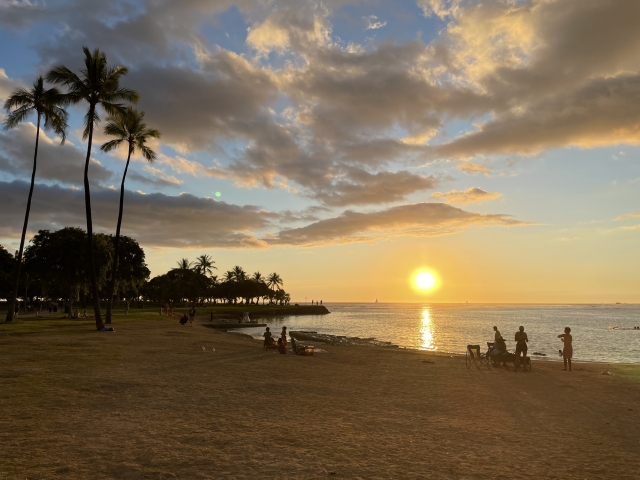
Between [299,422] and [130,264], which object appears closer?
[299,422]

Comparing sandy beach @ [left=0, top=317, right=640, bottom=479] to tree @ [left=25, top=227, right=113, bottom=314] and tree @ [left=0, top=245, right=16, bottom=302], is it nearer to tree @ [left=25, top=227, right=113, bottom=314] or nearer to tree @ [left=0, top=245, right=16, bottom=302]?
tree @ [left=25, top=227, right=113, bottom=314]

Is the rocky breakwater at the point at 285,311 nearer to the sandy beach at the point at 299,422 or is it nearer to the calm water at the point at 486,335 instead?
the calm water at the point at 486,335

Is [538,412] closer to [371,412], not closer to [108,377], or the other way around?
[371,412]

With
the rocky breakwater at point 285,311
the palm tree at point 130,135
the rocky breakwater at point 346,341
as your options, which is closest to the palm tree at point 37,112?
the palm tree at point 130,135

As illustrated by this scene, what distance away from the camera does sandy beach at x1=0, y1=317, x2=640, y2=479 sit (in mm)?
6852

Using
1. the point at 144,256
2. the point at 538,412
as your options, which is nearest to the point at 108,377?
the point at 538,412

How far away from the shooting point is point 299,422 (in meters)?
9.39

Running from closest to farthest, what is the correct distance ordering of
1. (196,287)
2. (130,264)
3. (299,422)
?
1. (299,422)
2. (130,264)
3. (196,287)

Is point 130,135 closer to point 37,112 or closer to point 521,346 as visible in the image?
point 37,112

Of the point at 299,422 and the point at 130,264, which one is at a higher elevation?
the point at 130,264

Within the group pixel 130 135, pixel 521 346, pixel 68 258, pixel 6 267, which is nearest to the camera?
pixel 521 346

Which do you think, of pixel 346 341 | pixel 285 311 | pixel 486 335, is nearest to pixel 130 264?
pixel 346 341

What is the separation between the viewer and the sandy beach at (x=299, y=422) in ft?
22.5

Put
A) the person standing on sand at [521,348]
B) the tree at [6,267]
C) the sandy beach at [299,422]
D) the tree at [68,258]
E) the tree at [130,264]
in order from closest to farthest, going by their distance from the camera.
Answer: the sandy beach at [299,422]
the person standing on sand at [521,348]
the tree at [68,258]
the tree at [130,264]
the tree at [6,267]
